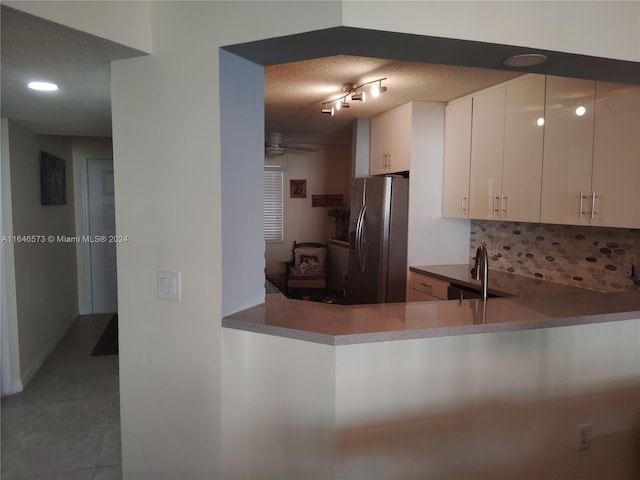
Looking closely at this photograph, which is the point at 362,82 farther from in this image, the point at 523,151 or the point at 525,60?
the point at 525,60

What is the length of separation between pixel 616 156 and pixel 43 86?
3.05 m

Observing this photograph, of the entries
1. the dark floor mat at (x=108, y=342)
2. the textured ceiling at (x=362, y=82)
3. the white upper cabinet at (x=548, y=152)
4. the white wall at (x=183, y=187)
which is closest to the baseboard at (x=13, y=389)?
→ the dark floor mat at (x=108, y=342)

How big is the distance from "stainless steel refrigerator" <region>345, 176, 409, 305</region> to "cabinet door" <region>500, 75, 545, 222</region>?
0.86 meters

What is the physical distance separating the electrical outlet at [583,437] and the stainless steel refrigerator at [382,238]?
1823 millimetres

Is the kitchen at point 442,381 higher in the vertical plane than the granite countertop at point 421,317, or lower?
lower

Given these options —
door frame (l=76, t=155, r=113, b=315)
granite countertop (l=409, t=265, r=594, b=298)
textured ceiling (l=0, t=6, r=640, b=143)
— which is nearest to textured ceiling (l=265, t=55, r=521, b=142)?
textured ceiling (l=0, t=6, r=640, b=143)

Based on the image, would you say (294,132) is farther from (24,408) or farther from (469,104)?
(24,408)

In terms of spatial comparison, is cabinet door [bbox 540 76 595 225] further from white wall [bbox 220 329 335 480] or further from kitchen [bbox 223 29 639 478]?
white wall [bbox 220 329 335 480]

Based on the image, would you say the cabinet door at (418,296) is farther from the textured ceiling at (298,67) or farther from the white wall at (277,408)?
the white wall at (277,408)

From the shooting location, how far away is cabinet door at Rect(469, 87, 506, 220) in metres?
3.00

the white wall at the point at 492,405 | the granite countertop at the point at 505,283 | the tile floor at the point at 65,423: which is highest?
the granite countertop at the point at 505,283

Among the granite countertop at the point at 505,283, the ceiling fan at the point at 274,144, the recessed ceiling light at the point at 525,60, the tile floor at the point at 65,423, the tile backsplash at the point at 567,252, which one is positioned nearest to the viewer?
the recessed ceiling light at the point at 525,60

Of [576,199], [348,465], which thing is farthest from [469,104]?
[348,465]

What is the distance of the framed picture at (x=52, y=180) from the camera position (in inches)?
145
